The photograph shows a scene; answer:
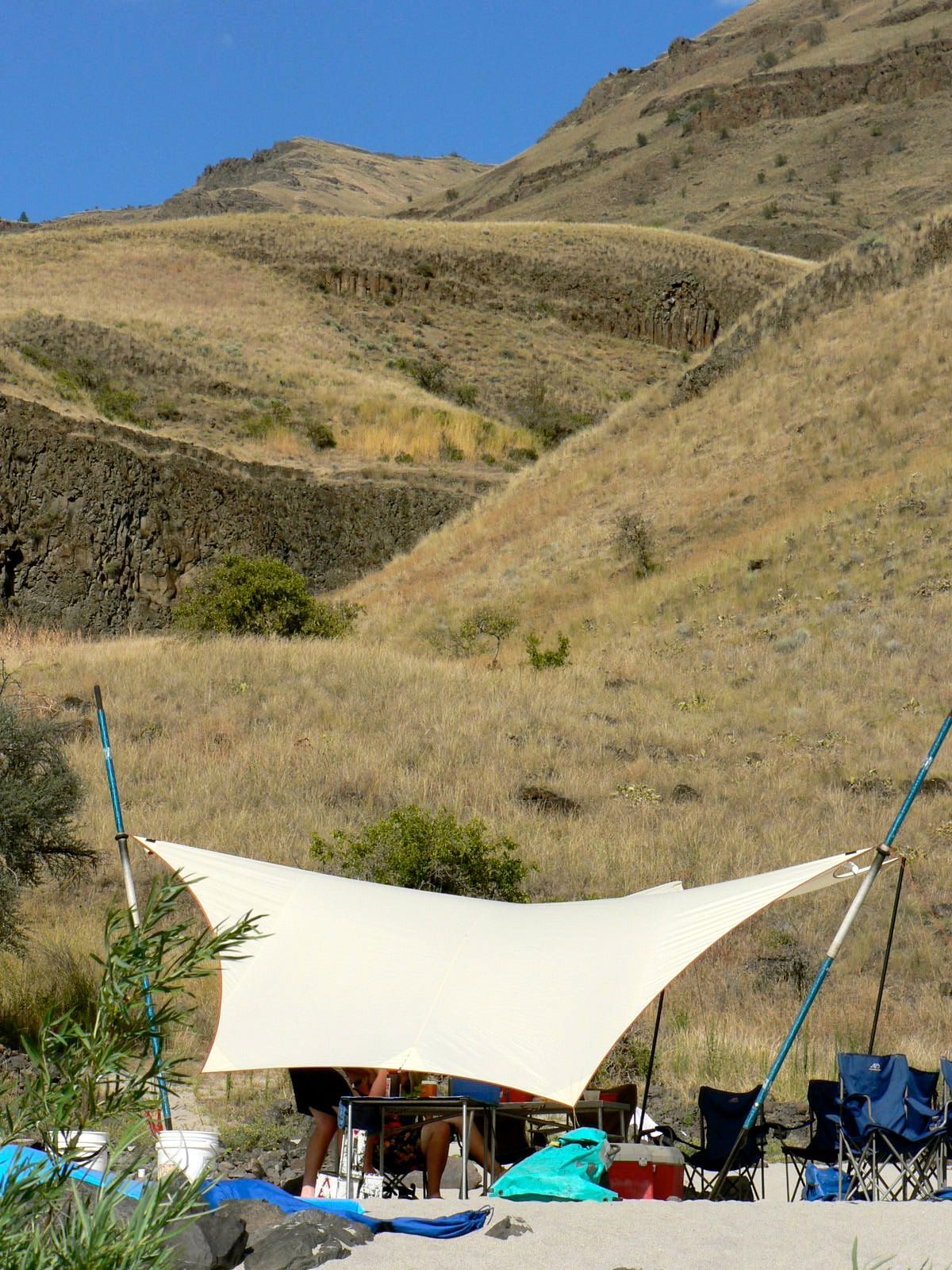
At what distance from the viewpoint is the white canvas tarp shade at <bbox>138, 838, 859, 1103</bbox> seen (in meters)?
7.66

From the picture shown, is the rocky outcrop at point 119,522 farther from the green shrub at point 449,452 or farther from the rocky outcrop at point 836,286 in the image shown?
the rocky outcrop at point 836,286

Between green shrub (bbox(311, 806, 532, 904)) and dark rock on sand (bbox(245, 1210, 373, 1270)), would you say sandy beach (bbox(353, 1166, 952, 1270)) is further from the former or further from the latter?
green shrub (bbox(311, 806, 532, 904))

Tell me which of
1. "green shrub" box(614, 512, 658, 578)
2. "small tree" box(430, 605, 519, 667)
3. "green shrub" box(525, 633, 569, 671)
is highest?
"green shrub" box(614, 512, 658, 578)

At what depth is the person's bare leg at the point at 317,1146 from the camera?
25.9 ft

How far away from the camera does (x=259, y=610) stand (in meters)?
27.1

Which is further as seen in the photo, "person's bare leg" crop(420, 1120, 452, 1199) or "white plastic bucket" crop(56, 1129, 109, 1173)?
"person's bare leg" crop(420, 1120, 452, 1199)

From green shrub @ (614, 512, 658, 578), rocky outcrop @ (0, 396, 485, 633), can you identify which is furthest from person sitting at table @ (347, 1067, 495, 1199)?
rocky outcrop @ (0, 396, 485, 633)

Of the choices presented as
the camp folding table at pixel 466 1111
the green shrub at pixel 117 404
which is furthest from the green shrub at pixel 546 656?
the green shrub at pixel 117 404

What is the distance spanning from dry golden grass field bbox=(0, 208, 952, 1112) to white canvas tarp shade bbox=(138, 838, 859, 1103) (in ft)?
1.40

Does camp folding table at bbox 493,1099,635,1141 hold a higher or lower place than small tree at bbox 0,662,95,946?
lower

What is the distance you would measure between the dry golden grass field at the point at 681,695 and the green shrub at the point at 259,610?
1150 mm

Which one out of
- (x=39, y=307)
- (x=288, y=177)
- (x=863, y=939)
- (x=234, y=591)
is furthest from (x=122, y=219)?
(x=863, y=939)

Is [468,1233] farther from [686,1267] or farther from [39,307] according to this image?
[39,307]

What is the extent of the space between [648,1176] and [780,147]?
118958 mm
